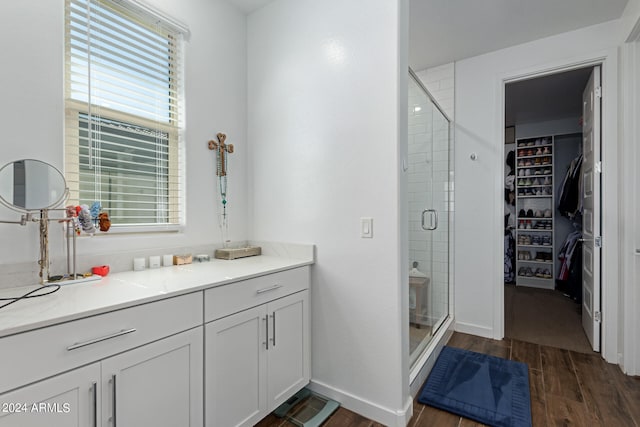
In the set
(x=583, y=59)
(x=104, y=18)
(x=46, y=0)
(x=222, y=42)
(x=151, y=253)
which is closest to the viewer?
(x=46, y=0)

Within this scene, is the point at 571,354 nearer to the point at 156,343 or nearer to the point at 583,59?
the point at 583,59

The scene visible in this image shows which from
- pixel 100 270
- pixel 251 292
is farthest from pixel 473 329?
pixel 100 270

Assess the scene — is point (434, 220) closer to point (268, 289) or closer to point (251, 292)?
point (268, 289)

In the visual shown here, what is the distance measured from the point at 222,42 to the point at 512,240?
5.28m

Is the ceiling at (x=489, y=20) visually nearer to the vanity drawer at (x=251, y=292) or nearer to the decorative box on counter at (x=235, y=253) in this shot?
the decorative box on counter at (x=235, y=253)

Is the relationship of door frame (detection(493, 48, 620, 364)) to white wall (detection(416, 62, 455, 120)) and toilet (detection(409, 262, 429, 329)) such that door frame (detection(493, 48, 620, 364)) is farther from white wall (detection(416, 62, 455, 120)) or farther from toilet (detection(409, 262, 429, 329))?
toilet (detection(409, 262, 429, 329))

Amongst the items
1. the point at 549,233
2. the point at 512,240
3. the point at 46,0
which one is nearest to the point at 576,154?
the point at 549,233

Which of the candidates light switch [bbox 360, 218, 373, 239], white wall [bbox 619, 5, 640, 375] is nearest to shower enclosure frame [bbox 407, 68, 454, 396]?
light switch [bbox 360, 218, 373, 239]

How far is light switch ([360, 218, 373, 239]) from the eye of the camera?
1814 mm

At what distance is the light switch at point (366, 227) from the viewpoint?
5.95ft

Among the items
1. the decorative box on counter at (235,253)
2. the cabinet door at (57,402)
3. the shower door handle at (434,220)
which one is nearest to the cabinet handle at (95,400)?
the cabinet door at (57,402)

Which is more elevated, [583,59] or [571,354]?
[583,59]

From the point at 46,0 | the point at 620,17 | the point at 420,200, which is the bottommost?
the point at 420,200

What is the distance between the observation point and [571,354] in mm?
2609
